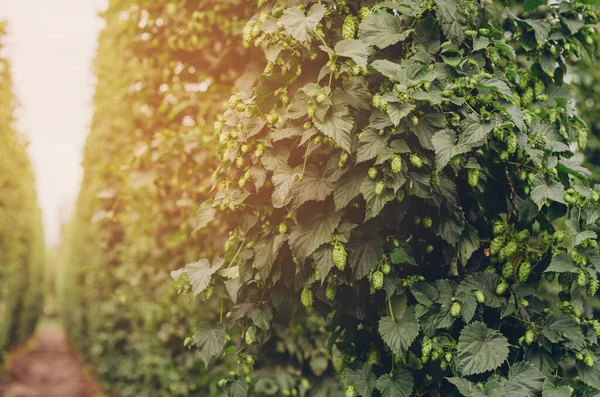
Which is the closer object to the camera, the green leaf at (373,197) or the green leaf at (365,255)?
the green leaf at (373,197)

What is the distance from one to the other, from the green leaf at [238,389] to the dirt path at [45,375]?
6.51 metres

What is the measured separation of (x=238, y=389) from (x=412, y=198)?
1.03 m

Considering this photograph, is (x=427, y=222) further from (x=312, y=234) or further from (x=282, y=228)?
(x=282, y=228)

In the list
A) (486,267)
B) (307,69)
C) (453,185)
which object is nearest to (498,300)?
(486,267)

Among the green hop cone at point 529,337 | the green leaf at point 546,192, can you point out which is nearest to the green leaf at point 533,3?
the green leaf at point 546,192

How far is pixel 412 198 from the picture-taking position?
5.86 ft

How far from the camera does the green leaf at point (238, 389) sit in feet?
6.33

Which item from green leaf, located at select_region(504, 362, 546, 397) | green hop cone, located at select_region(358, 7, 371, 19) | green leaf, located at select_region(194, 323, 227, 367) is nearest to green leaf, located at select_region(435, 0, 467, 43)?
green hop cone, located at select_region(358, 7, 371, 19)

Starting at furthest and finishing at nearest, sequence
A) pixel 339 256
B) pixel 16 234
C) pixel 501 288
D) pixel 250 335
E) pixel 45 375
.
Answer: pixel 45 375 → pixel 16 234 → pixel 250 335 → pixel 501 288 → pixel 339 256

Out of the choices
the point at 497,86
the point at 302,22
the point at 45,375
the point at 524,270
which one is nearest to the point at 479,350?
the point at 524,270

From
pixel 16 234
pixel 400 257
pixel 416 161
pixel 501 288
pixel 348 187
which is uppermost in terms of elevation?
pixel 416 161

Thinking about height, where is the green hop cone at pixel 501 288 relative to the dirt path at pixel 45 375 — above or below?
above

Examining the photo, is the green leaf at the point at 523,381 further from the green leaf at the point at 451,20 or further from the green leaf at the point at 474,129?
the green leaf at the point at 451,20

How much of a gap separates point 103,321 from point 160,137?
481cm
